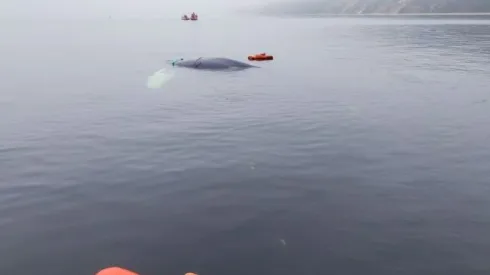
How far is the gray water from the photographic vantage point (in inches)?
544

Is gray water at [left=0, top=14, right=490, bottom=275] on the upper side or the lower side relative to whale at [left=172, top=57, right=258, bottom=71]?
lower

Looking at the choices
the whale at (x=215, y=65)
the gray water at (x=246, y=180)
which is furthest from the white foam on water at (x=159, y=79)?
the whale at (x=215, y=65)

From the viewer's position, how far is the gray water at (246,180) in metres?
13.8

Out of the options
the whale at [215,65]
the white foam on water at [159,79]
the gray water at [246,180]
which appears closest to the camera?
the gray water at [246,180]

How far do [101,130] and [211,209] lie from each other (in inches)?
540

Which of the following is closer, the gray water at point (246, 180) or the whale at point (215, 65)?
the gray water at point (246, 180)

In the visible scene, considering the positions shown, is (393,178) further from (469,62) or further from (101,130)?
(469,62)

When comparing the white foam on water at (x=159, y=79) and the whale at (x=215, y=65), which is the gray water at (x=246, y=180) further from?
the whale at (x=215, y=65)

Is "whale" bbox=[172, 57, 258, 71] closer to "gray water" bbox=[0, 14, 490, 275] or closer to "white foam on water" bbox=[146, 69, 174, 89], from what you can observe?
"white foam on water" bbox=[146, 69, 174, 89]

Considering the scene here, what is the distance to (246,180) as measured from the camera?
1961cm

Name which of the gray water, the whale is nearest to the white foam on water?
the gray water

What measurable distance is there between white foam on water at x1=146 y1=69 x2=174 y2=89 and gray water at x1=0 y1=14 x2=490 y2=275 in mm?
2937

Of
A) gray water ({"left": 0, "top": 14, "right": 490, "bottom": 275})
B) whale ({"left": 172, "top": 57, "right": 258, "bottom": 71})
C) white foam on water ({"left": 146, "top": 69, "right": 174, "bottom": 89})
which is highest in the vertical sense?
whale ({"left": 172, "top": 57, "right": 258, "bottom": 71})

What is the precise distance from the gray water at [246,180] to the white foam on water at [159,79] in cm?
294
